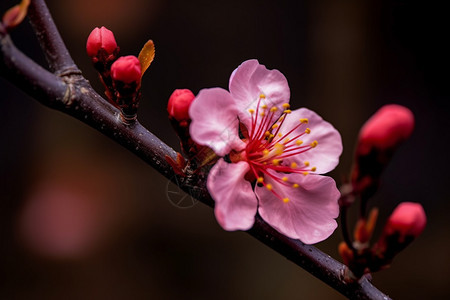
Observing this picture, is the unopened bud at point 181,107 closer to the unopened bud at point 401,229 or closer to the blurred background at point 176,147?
the unopened bud at point 401,229

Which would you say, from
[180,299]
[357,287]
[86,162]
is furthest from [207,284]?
[357,287]

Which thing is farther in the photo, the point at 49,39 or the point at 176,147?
the point at 176,147

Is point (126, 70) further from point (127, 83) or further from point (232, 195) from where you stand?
point (232, 195)

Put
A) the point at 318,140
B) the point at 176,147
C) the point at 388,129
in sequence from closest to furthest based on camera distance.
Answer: the point at 388,129
the point at 318,140
the point at 176,147

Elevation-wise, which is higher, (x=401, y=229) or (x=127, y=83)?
(x=127, y=83)

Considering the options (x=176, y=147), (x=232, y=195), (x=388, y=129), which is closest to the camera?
(x=388, y=129)

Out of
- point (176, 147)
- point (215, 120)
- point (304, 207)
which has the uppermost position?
point (215, 120)

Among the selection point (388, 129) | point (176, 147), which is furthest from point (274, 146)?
point (176, 147)

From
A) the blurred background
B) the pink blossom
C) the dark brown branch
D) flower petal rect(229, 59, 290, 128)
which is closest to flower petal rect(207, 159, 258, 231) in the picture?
the pink blossom

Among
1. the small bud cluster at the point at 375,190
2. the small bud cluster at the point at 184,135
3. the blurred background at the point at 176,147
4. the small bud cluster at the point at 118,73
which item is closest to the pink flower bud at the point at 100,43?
the small bud cluster at the point at 118,73
